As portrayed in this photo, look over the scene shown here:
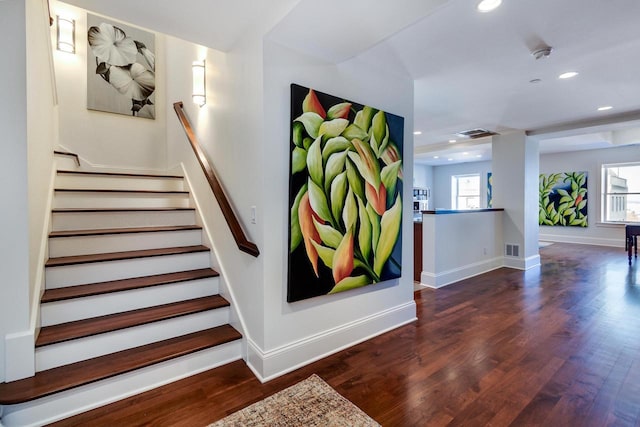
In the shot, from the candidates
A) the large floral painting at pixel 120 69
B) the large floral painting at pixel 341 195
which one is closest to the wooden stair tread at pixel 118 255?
the large floral painting at pixel 341 195

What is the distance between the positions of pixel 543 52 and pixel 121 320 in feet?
12.6

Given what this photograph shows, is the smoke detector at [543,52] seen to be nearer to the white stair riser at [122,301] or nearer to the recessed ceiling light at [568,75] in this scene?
the recessed ceiling light at [568,75]

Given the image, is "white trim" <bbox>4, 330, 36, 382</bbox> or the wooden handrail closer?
"white trim" <bbox>4, 330, 36, 382</bbox>

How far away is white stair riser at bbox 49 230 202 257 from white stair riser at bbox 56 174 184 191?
103 centimetres

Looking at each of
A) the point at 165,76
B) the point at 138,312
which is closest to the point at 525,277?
the point at 138,312

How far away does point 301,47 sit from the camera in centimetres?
207

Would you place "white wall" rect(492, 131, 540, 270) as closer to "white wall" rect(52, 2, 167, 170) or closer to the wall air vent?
the wall air vent

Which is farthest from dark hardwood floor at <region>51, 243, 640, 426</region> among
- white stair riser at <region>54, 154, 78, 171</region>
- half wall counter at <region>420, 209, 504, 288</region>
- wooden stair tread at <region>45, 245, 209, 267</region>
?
white stair riser at <region>54, 154, 78, 171</region>

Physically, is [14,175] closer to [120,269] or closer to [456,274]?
[120,269]

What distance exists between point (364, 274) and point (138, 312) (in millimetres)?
1742

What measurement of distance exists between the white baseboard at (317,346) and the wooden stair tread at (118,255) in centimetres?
108

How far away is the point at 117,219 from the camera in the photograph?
2959 millimetres

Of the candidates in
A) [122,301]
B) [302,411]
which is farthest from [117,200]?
[302,411]

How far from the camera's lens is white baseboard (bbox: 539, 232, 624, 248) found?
24.1 ft
